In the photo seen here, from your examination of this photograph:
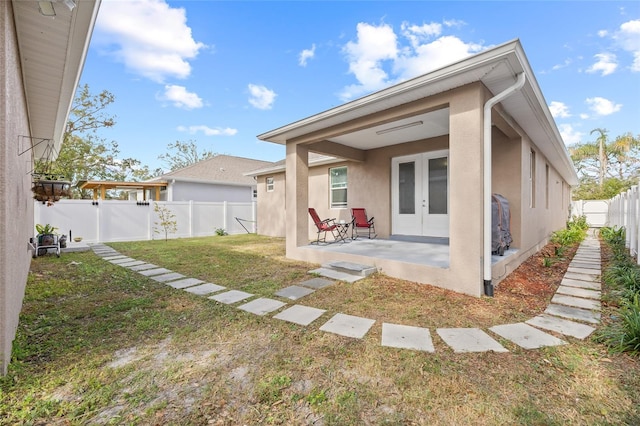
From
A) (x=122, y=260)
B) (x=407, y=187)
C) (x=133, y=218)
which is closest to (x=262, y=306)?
(x=122, y=260)

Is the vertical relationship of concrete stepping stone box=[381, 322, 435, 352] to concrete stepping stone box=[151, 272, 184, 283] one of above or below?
below

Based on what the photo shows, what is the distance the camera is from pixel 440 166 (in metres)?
7.11

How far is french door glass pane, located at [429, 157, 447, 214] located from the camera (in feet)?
23.1

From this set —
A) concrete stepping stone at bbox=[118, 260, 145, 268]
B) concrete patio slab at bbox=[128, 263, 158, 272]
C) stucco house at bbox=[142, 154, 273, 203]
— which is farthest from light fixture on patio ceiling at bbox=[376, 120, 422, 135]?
stucco house at bbox=[142, 154, 273, 203]

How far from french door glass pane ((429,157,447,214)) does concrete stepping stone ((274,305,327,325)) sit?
16.6 feet

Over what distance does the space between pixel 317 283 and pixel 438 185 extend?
4.49 m

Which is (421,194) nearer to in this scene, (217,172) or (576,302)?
(576,302)

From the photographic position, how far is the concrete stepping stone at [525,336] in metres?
2.54

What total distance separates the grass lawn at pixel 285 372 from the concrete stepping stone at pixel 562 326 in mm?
162

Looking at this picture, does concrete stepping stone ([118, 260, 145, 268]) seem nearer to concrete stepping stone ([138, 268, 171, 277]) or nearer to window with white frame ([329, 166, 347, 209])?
concrete stepping stone ([138, 268, 171, 277])

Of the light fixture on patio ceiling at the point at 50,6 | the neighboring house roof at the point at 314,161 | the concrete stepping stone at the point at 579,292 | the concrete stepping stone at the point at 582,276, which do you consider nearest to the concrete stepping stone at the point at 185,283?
the light fixture on patio ceiling at the point at 50,6

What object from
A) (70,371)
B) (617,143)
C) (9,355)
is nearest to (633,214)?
(70,371)

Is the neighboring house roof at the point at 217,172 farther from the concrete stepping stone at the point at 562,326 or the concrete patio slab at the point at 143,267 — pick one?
the concrete stepping stone at the point at 562,326

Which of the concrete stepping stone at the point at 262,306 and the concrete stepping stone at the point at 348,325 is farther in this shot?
the concrete stepping stone at the point at 262,306
